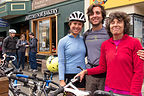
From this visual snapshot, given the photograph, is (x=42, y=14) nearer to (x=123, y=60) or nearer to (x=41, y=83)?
(x=41, y=83)

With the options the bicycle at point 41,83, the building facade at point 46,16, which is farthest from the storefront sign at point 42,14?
the bicycle at point 41,83

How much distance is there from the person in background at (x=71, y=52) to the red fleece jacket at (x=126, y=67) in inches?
24.7

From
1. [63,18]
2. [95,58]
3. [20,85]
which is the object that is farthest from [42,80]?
[63,18]

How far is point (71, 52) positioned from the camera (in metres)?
2.48

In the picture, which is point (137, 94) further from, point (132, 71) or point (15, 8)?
point (15, 8)

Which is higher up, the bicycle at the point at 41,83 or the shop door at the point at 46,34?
the shop door at the point at 46,34

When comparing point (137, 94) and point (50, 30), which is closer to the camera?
point (137, 94)

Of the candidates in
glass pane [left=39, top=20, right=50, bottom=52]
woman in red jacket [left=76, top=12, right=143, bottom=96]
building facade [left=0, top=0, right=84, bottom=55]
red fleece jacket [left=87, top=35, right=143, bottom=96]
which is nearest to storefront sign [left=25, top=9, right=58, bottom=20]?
building facade [left=0, top=0, right=84, bottom=55]

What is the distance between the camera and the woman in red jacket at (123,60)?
177 cm

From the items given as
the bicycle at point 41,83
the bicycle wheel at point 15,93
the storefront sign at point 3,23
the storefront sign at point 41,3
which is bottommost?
the bicycle wheel at point 15,93

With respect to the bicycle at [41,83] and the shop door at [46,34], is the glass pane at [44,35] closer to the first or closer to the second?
the shop door at [46,34]

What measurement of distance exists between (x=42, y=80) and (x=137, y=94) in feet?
5.65

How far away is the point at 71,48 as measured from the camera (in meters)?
2.48

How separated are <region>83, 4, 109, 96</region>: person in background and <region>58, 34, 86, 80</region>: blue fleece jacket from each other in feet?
0.44
